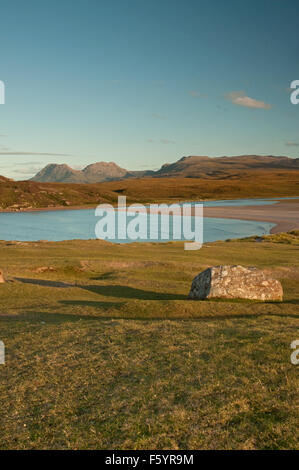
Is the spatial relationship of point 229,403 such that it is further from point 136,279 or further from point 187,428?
point 136,279

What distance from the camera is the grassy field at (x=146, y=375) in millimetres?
8195

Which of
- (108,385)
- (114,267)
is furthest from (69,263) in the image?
(108,385)

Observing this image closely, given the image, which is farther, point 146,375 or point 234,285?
point 234,285

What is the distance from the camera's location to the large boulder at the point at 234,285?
881 inches

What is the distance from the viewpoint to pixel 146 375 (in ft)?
36.0

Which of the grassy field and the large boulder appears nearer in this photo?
the grassy field

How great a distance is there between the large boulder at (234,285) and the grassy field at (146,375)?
972mm

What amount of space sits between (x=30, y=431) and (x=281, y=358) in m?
7.79

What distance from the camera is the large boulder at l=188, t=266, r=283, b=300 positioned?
2238 cm

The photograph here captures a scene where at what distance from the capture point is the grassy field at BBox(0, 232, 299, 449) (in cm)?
820

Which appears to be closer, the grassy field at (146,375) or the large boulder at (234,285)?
the grassy field at (146,375)

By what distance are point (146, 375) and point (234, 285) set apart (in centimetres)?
1282

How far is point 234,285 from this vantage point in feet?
74.1

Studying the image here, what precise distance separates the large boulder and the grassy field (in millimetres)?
972
